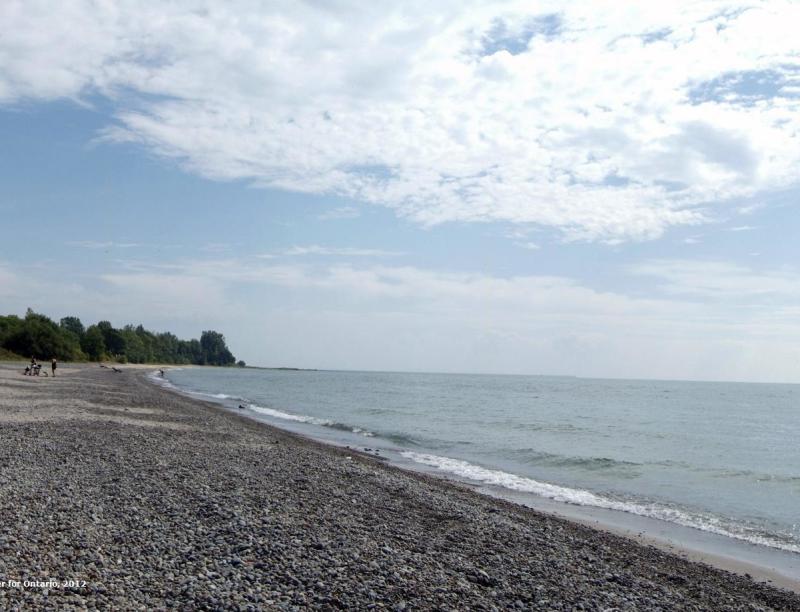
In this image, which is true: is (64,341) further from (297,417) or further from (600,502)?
(600,502)

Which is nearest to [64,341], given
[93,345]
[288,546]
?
[93,345]

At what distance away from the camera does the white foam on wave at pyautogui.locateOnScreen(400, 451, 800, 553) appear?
15266 mm

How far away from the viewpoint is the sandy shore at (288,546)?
24.6ft

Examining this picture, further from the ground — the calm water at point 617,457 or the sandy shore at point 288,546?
the sandy shore at point 288,546

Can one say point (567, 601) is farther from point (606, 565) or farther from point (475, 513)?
point (475, 513)

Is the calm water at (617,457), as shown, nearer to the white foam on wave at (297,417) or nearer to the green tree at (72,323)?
the white foam on wave at (297,417)

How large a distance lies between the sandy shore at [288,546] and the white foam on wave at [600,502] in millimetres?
3257

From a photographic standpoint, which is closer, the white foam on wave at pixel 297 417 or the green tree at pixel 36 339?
the white foam on wave at pixel 297 417

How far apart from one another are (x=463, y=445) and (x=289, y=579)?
76.4ft

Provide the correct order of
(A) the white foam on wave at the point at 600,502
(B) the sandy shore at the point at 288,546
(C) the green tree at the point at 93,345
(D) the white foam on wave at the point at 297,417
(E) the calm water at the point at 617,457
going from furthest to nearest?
(C) the green tree at the point at 93,345 < (D) the white foam on wave at the point at 297,417 < (E) the calm water at the point at 617,457 < (A) the white foam on wave at the point at 600,502 < (B) the sandy shore at the point at 288,546

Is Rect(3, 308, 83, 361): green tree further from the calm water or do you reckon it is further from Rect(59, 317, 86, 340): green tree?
the calm water

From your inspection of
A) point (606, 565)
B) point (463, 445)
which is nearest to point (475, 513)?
point (606, 565)

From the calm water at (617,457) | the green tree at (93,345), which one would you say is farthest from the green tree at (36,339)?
the calm water at (617,457)

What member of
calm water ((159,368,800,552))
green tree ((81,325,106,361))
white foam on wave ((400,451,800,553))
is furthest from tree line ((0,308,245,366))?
white foam on wave ((400,451,800,553))
